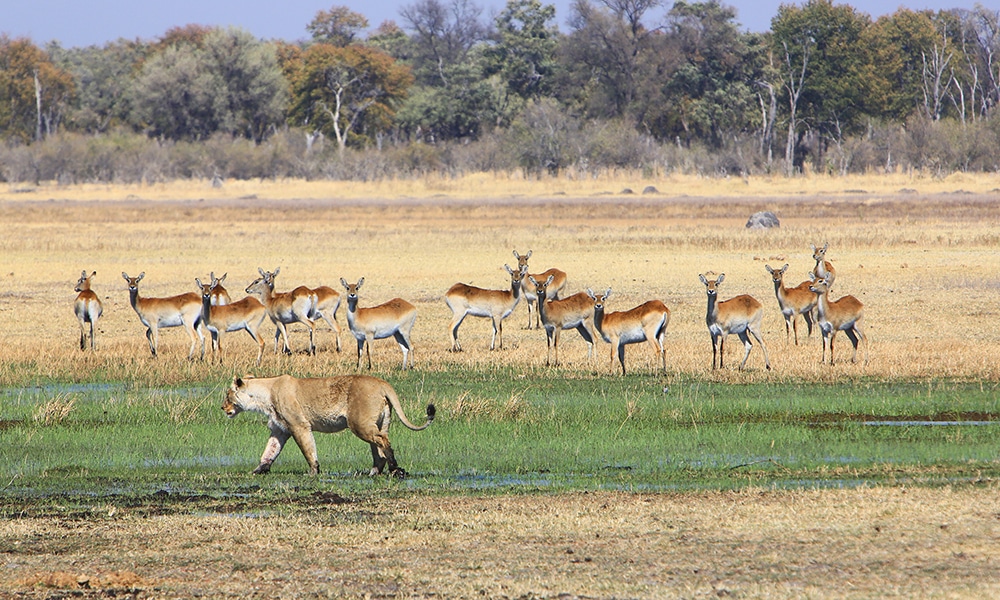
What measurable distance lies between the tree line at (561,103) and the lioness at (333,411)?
Result: 46.4m

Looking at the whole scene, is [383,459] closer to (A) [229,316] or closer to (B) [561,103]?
(A) [229,316]

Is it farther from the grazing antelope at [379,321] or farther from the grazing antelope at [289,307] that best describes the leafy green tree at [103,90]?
the grazing antelope at [379,321]

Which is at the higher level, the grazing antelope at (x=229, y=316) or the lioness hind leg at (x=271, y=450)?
the grazing antelope at (x=229, y=316)

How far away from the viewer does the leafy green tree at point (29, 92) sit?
7312 centimetres

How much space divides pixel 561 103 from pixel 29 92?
3020cm

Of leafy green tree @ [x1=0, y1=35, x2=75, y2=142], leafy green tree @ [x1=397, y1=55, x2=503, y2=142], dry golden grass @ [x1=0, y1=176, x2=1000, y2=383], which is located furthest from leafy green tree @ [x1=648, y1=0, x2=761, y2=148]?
leafy green tree @ [x1=0, y1=35, x2=75, y2=142]

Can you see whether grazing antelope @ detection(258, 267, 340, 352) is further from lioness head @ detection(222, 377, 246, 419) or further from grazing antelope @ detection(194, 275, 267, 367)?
lioness head @ detection(222, 377, 246, 419)

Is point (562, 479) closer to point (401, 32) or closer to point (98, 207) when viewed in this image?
point (98, 207)

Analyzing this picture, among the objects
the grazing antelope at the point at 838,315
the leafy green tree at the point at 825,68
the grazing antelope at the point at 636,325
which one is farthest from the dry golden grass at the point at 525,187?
Answer: the grazing antelope at the point at 636,325

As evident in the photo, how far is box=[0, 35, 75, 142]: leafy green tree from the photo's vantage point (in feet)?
240

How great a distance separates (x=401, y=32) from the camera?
103062mm

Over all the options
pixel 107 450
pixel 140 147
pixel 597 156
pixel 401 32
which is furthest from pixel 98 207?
pixel 401 32

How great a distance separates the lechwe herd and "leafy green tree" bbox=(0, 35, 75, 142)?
56.9 m

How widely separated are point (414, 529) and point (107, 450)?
4.47m
